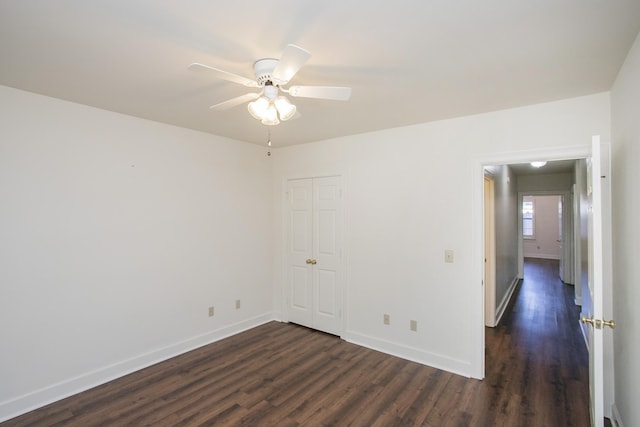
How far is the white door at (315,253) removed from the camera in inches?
160

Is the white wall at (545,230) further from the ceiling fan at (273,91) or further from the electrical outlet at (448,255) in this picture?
the ceiling fan at (273,91)

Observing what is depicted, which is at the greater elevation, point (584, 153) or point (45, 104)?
point (45, 104)

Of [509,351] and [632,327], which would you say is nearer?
[632,327]

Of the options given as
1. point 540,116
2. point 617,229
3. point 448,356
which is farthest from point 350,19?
point 448,356

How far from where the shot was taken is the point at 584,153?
8.30 feet

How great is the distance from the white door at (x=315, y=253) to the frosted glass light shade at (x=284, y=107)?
206 cm

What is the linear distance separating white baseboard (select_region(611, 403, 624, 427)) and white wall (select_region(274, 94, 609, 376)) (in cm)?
93

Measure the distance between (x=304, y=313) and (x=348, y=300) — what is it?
793 millimetres

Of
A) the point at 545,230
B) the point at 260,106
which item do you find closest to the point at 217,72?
the point at 260,106

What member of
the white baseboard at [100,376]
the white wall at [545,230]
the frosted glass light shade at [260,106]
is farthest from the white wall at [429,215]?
the white wall at [545,230]

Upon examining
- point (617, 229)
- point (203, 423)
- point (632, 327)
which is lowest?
point (203, 423)

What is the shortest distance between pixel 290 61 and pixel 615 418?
3.20m

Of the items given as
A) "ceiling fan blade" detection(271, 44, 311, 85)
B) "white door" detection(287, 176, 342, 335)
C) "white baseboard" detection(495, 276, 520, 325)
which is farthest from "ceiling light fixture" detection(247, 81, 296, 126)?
"white baseboard" detection(495, 276, 520, 325)

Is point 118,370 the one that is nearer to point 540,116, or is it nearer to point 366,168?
point 366,168
